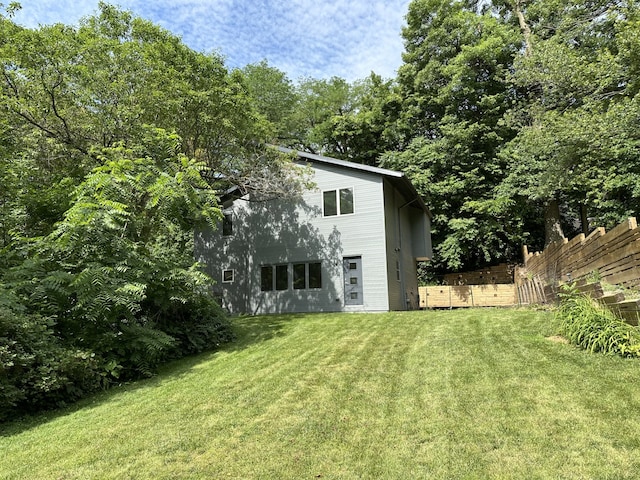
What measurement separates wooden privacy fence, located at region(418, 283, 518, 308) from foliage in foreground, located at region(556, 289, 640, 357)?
13435 millimetres

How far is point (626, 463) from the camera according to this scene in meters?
3.04

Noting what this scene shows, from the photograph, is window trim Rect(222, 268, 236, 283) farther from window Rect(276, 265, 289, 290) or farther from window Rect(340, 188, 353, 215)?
window Rect(340, 188, 353, 215)

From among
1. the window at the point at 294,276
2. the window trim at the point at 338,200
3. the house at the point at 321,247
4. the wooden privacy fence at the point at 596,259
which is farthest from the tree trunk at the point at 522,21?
the window at the point at 294,276

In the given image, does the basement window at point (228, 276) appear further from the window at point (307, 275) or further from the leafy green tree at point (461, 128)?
the leafy green tree at point (461, 128)

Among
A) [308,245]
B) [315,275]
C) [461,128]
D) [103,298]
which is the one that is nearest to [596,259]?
[103,298]

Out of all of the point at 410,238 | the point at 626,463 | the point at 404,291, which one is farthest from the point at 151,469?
the point at 410,238

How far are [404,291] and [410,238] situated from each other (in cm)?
319

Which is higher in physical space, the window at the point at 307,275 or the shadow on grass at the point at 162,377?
the window at the point at 307,275

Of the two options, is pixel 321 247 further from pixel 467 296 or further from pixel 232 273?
pixel 467 296

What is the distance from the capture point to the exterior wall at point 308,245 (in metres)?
14.9

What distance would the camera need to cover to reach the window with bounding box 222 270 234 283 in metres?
17.4

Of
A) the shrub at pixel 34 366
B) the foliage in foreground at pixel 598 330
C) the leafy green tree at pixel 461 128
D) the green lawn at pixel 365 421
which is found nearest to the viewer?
the green lawn at pixel 365 421

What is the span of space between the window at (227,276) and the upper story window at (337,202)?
16.0ft

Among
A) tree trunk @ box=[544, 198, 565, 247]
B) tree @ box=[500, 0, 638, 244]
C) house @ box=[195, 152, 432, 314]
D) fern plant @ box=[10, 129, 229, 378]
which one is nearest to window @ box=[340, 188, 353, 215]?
house @ box=[195, 152, 432, 314]
